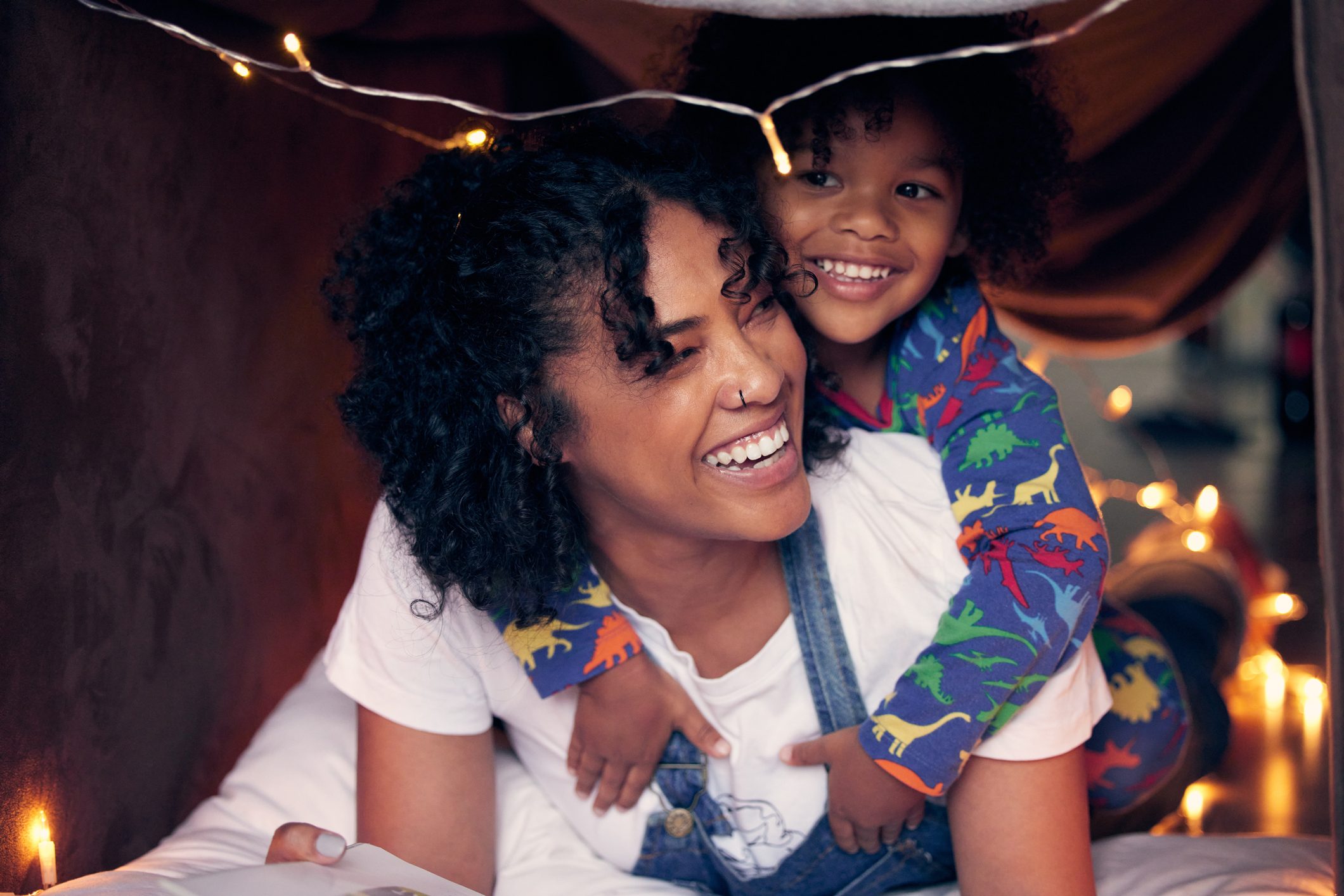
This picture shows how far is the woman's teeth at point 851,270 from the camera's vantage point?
1.44 m

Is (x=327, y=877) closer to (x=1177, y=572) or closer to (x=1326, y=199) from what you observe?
(x=1326, y=199)

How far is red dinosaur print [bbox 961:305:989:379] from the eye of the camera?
1444 millimetres

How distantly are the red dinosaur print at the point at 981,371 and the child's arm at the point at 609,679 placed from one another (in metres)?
0.53

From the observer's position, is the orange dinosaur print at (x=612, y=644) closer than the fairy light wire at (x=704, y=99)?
No

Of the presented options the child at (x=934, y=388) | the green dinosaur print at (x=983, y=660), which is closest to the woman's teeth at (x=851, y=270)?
the child at (x=934, y=388)

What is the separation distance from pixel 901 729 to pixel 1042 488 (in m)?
0.32

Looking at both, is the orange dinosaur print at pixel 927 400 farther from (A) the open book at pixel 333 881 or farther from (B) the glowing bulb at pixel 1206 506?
(B) the glowing bulb at pixel 1206 506

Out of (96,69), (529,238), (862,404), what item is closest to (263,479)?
(96,69)

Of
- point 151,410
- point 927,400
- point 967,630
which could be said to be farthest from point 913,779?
point 151,410

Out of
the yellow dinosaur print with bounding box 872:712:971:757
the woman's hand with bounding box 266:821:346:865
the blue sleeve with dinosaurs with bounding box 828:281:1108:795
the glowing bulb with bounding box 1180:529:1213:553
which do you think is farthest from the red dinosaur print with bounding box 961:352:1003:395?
the glowing bulb with bounding box 1180:529:1213:553

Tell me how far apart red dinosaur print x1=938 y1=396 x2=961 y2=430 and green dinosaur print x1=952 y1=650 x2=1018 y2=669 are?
0.35 meters

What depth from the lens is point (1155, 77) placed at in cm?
206

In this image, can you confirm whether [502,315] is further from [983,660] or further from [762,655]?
[983,660]

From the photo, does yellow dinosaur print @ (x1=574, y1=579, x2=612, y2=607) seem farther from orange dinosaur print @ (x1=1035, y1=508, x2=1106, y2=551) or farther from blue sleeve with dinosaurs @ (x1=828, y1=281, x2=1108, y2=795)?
orange dinosaur print @ (x1=1035, y1=508, x2=1106, y2=551)
